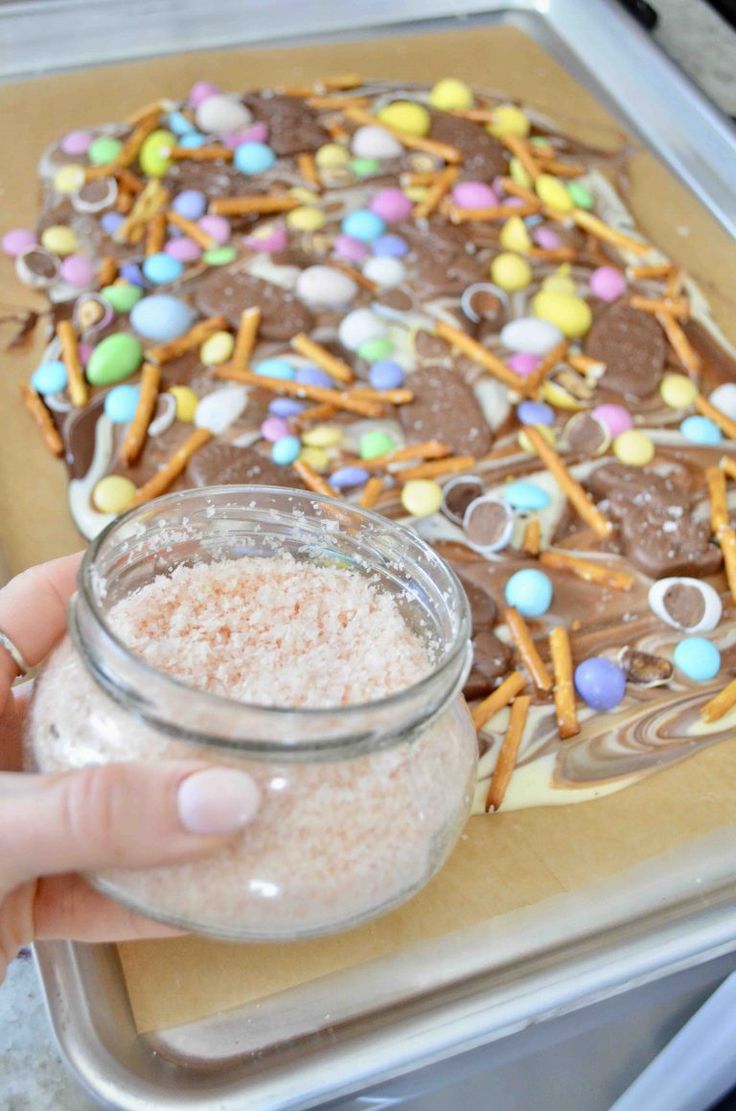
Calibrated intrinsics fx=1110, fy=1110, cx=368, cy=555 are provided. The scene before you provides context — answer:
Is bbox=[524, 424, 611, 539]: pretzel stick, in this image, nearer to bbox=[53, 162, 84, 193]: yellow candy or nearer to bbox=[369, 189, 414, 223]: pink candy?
bbox=[369, 189, 414, 223]: pink candy

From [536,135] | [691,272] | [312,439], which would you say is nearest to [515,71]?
[536,135]

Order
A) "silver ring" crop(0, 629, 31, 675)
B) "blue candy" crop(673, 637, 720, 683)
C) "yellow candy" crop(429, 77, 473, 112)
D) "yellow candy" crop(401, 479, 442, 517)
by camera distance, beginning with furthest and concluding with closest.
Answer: "yellow candy" crop(429, 77, 473, 112), "yellow candy" crop(401, 479, 442, 517), "blue candy" crop(673, 637, 720, 683), "silver ring" crop(0, 629, 31, 675)

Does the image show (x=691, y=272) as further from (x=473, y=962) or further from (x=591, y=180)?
(x=473, y=962)

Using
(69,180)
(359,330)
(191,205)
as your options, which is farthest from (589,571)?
(69,180)

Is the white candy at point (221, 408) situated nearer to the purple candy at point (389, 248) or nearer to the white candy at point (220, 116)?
the purple candy at point (389, 248)

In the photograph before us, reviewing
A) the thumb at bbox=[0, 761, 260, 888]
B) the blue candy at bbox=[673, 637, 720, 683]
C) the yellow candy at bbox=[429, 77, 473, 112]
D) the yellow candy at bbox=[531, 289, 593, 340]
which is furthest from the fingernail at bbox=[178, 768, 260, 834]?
the yellow candy at bbox=[429, 77, 473, 112]

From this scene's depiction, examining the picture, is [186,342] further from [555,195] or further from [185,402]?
[555,195]
